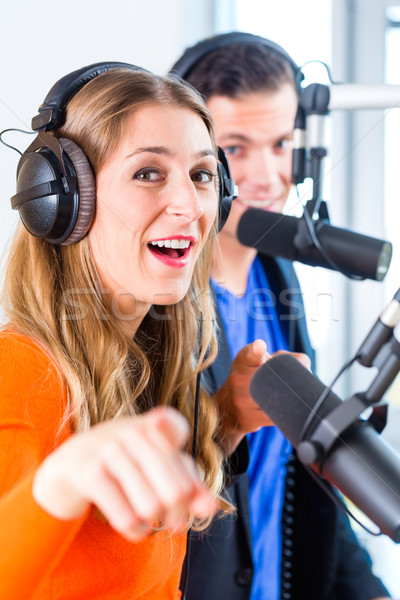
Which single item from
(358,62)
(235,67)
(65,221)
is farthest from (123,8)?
(65,221)

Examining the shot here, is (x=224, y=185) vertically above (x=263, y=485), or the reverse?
(x=224, y=185)

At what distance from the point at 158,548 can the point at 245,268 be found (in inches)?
27.7

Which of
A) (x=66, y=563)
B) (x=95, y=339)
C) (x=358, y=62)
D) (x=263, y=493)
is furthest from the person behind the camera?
(x=358, y=62)

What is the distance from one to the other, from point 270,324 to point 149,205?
61 centimetres

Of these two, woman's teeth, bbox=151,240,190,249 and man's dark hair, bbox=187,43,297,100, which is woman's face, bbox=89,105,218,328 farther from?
man's dark hair, bbox=187,43,297,100

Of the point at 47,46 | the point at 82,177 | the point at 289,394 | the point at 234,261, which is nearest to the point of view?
the point at 289,394

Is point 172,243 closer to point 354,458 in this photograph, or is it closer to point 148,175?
point 148,175

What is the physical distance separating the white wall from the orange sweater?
0.41 metres

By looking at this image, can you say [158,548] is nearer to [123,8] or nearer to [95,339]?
[95,339]

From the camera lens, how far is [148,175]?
78cm

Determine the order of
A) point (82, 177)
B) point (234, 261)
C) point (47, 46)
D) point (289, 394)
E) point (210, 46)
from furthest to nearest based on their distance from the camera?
1. point (234, 261)
2. point (210, 46)
3. point (47, 46)
4. point (82, 177)
5. point (289, 394)

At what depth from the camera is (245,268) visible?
1372 millimetres

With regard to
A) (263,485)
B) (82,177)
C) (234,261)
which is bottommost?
(263,485)

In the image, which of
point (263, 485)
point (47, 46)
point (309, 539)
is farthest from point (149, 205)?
point (309, 539)
